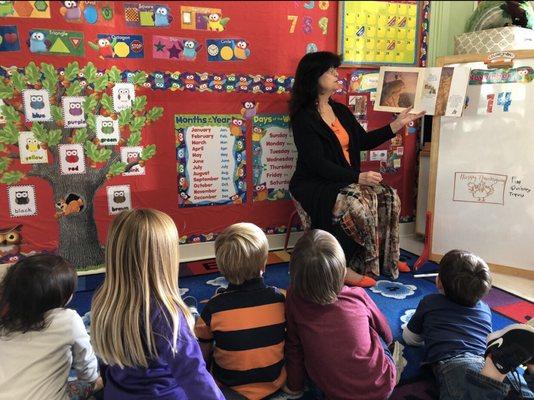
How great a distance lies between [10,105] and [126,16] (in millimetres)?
796

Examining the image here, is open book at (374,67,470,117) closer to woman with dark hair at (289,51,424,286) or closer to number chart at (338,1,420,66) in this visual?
woman with dark hair at (289,51,424,286)

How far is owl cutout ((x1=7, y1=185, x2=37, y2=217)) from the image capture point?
2.56 metres

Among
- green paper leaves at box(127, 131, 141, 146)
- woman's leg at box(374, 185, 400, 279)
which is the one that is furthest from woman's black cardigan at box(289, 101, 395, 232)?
green paper leaves at box(127, 131, 141, 146)

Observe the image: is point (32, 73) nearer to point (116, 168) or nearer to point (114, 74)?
point (114, 74)

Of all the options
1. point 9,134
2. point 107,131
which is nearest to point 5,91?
point 9,134

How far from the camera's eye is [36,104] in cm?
251

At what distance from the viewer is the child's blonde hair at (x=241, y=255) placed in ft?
4.83

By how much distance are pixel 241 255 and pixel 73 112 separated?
5.40ft

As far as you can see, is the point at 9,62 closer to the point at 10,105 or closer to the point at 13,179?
the point at 10,105

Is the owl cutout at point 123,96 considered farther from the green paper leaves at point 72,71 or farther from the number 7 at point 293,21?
the number 7 at point 293,21

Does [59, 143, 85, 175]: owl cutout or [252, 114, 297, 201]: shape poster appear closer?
[59, 143, 85, 175]: owl cutout

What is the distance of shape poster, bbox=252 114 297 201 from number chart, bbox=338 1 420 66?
25.3 inches

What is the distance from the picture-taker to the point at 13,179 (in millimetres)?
2539

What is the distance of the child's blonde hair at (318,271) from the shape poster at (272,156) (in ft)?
5.37
